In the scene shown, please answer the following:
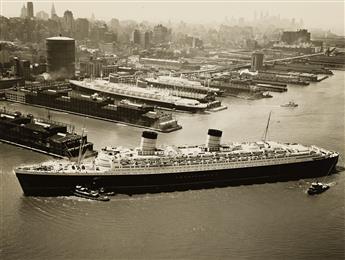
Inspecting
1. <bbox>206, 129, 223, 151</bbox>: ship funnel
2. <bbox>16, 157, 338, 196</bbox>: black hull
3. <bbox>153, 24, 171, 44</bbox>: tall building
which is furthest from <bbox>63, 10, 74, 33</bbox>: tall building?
<bbox>16, 157, 338, 196</bbox>: black hull

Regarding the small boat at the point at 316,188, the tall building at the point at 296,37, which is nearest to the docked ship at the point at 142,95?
the small boat at the point at 316,188

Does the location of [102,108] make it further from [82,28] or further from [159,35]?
[159,35]

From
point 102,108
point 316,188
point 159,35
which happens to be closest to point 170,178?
point 316,188

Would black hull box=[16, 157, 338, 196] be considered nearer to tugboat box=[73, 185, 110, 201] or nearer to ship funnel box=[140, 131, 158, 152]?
tugboat box=[73, 185, 110, 201]

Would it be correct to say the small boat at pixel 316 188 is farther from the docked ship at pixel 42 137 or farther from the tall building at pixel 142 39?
the tall building at pixel 142 39

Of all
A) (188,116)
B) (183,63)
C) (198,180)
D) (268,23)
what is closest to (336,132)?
(188,116)

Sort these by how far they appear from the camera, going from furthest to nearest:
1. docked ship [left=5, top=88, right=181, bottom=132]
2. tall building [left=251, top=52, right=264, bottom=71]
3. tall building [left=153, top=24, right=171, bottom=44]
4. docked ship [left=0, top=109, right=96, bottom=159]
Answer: tall building [left=153, top=24, right=171, bottom=44] < tall building [left=251, top=52, right=264, bottom=71] < docked ship [left=5, top=88, right=181, bottom=132] < docked ship [left=0, top=109, right=96, bottom=159]

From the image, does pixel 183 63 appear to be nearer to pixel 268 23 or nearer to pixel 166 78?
pixel 166 78
